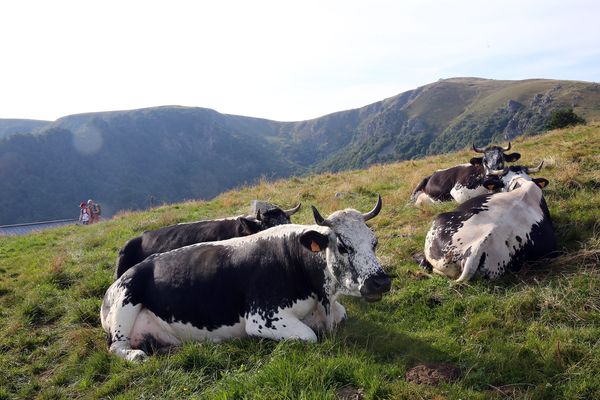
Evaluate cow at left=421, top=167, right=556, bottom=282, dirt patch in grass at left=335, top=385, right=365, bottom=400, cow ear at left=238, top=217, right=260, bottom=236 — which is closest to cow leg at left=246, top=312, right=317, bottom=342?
dirt patch in grass at left=335, top=385, right=365, bottom=400

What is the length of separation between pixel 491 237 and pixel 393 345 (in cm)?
257

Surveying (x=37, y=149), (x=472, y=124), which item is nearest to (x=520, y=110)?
(x=472, y=124)

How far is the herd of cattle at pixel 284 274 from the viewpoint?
5215 mm

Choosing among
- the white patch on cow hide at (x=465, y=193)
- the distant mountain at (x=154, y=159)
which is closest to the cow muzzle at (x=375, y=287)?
the white patch on cow hide at (x=465, y=193)

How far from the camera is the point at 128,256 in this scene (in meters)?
8.16

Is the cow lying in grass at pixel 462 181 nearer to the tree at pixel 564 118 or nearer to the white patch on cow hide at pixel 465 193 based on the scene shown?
the white patch on cow hide at pixel 465 193

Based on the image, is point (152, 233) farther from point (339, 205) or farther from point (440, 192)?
point (440, 192)

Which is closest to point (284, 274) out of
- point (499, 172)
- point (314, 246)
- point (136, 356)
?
point (314, 246)

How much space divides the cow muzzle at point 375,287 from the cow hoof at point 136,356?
274 centimetres

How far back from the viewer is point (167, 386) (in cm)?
467

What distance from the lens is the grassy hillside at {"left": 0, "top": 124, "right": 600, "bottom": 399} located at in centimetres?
412

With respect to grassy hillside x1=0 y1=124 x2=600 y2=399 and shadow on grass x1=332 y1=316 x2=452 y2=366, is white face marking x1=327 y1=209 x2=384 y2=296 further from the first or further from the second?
grassy hillside x1=0 y1=124 x2=600 y2=399

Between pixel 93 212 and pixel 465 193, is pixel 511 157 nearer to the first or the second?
pixel 465 193

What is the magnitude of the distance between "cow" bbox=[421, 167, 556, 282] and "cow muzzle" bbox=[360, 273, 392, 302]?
2139mm
